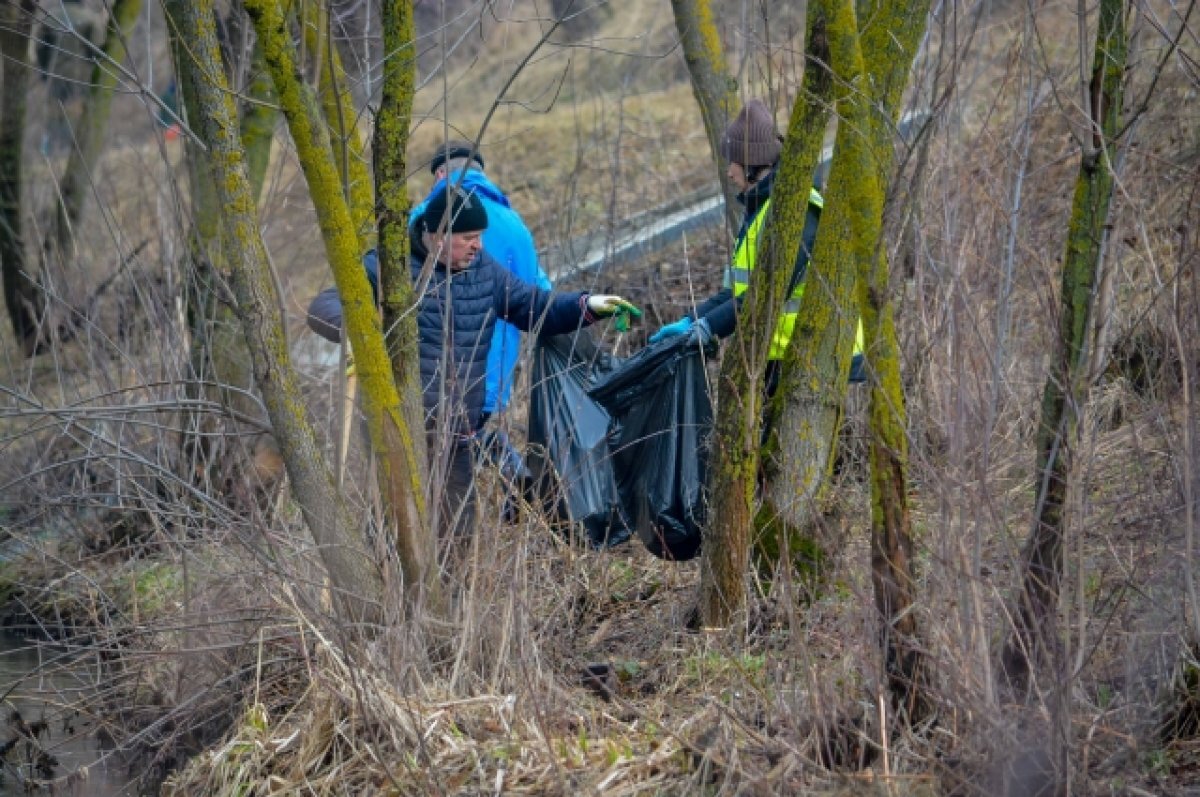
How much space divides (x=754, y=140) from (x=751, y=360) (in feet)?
3.10

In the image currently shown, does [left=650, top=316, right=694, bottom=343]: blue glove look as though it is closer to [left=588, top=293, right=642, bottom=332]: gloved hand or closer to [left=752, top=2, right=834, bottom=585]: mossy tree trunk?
[left=588, top=293, right=642, bottom=332]: gloved hand

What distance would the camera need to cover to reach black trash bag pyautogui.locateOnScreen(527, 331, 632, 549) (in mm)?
5215

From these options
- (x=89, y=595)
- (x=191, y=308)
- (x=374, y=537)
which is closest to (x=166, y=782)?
(x=374, y=537)

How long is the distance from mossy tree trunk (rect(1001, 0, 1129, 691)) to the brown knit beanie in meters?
1.50

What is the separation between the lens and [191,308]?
7312mm

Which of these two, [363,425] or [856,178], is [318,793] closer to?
[363,425]

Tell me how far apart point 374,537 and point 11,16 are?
21.8 feet

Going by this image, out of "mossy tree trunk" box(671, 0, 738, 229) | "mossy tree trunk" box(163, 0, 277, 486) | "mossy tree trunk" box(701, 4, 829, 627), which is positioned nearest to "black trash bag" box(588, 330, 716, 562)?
"mossy tree trunk" box(701, 4, 829, 627)

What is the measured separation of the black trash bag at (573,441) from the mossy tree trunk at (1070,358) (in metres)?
1.90

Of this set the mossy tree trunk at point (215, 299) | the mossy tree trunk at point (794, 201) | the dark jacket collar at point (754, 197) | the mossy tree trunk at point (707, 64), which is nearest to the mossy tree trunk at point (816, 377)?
the mossy tree trunk at point (794, 201)

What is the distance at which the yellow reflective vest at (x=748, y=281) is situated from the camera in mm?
4707

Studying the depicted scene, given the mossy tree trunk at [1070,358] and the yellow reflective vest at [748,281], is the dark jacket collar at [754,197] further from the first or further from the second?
the mossy tree trunk at [1070,358]

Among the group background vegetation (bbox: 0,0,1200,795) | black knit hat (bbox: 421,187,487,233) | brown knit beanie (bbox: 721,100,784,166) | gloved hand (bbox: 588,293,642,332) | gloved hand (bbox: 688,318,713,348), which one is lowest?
background vegetation (bbox: 0,0,1200,795)

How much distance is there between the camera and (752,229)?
488cm
